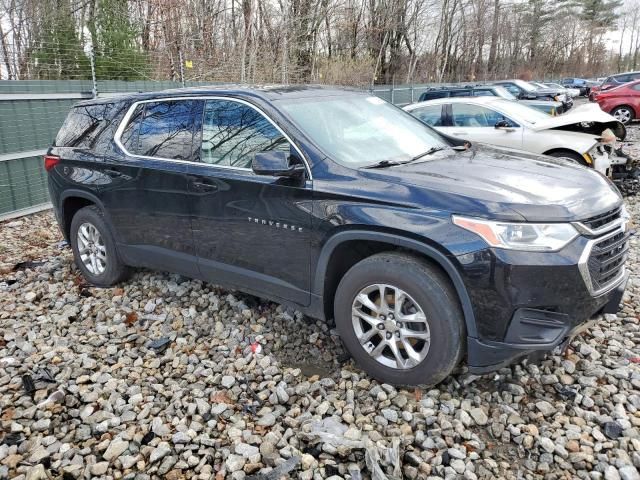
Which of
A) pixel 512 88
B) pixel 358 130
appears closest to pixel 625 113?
pixel 512 88

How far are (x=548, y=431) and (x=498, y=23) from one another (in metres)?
46.0

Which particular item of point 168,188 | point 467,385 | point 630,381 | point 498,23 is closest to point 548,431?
point 467,385

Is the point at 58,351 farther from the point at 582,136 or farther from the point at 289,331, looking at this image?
the point at 582,136

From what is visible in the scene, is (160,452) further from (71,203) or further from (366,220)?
(71,203)

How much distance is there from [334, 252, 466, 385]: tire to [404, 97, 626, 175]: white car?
482cm

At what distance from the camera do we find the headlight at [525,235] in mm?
2617

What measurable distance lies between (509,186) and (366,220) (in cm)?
83

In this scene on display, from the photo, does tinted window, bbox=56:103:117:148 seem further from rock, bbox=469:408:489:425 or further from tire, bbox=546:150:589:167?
tire, bbox=546:150:589:167

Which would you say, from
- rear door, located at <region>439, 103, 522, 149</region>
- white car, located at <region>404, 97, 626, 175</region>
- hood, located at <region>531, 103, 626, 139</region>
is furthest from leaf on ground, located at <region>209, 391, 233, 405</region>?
hood, located at <region>531, 103, 626, 139</region>

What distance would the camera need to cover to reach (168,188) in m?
3.97

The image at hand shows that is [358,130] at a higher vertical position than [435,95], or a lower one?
lower

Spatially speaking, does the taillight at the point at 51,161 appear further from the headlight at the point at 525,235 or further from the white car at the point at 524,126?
the white car at the point at 524,126

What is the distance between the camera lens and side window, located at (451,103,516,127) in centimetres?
822

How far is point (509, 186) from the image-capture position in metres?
2.91
